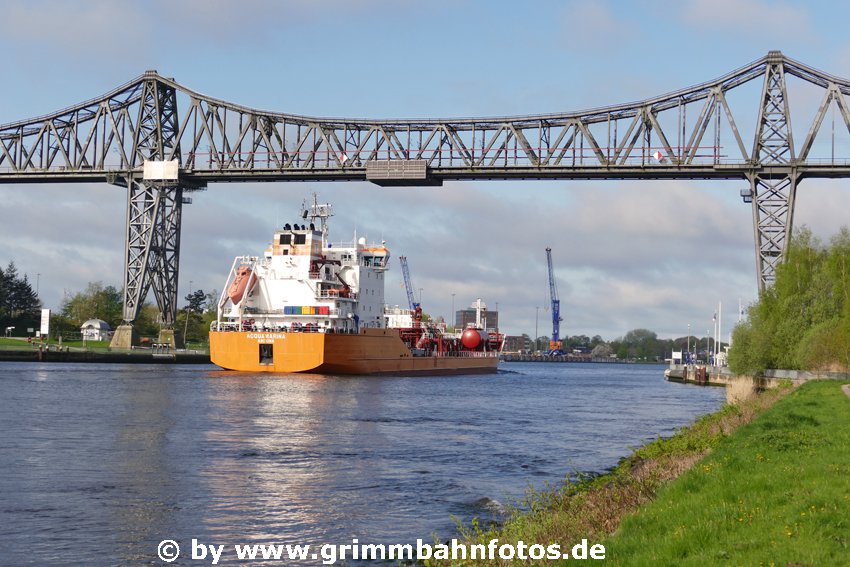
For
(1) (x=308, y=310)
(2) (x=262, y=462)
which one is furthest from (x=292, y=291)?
(2) (x=262, y=462)

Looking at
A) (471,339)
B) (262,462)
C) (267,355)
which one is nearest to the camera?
(262,462)

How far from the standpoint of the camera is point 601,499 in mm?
16484

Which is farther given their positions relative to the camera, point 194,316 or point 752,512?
point 194,316

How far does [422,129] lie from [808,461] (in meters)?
70.9

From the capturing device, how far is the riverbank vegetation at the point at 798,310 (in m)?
57.3

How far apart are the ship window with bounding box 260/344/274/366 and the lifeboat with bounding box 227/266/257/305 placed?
Answer: 13.7 feet

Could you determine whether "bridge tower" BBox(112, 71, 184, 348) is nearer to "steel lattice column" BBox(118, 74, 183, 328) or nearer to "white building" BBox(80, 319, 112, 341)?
"steel lattice column" BBox(118, 74, 183, 328)

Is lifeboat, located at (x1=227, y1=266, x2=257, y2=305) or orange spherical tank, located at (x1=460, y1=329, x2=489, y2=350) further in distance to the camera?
orange spherical tank, located at (x1=460, y1=329, x2=489, y2=350)

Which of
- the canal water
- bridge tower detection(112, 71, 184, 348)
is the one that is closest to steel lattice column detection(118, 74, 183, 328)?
bridge tower detection(112, 71, 184, 348)

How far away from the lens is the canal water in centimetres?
1709

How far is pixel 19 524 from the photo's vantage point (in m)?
17.0

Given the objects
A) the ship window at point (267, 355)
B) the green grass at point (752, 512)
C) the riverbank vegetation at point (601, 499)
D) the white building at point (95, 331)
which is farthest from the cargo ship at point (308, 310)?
the white building at point (95, 331)

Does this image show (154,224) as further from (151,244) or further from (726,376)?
(726,376)

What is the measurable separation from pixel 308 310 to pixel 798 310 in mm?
31814
